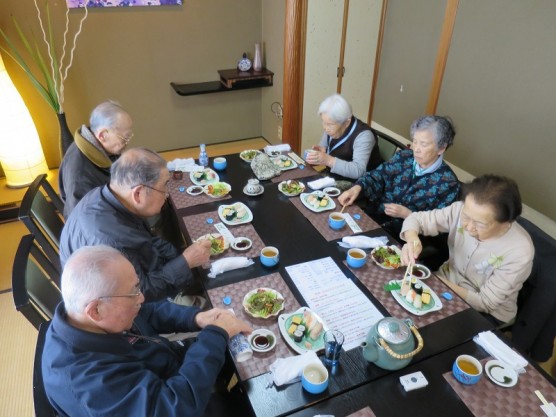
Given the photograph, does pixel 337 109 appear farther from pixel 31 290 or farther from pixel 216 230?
pixel 31 290

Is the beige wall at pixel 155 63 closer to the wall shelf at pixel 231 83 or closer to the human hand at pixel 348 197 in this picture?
the wall shelf at pixel 231 83

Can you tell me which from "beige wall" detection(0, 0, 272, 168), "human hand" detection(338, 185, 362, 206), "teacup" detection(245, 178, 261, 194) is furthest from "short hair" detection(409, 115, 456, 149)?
"beige wall" detection(0, 0, 272, 168)

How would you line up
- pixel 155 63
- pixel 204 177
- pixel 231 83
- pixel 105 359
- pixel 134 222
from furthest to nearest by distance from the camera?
pixel 231 83 → pixel 155 63 → pixel 204 177 → pixel 134 222 → pixel 105 359

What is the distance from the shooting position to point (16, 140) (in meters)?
3.41

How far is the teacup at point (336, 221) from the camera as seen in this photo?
6.45ft

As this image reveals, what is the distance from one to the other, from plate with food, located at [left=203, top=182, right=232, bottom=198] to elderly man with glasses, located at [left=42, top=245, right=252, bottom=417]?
116 centimetres

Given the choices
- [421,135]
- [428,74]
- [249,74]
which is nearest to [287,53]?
[249,74]

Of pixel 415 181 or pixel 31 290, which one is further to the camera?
pixel 415 181

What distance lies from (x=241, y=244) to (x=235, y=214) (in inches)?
10.0

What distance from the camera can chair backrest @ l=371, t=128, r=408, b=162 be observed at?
273 cm

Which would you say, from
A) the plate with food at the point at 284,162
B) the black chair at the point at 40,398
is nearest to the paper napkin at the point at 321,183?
the plate with food at the point at 284,162

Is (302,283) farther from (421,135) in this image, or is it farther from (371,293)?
(421,135)

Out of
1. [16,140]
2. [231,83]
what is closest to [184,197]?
A: [16,140]

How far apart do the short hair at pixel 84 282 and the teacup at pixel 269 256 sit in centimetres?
75
